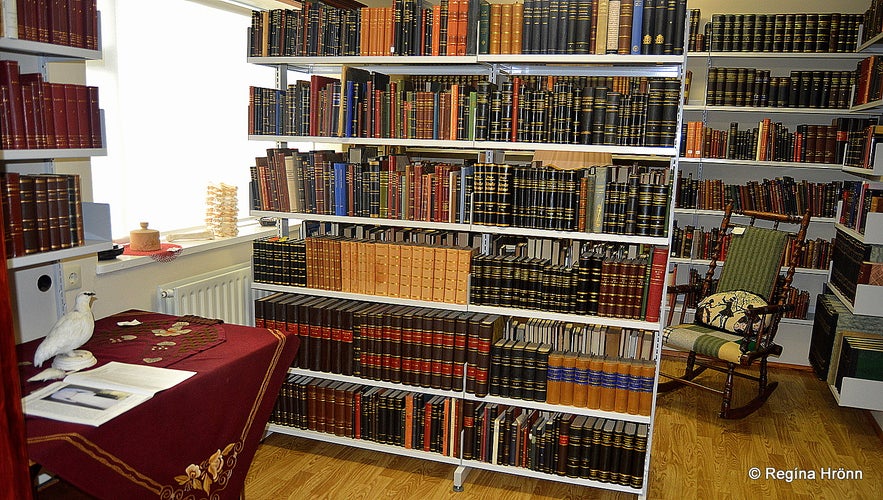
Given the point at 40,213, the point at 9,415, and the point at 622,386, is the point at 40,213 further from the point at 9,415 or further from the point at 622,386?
the point at 622,386

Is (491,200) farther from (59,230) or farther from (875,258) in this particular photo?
(875,258)

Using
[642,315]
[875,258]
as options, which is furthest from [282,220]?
[875,258]

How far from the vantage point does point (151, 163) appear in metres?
3.55

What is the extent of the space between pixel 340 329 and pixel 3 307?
255 cm

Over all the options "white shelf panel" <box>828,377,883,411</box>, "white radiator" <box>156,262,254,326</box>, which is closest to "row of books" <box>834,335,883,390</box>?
"white shelf panel" <box>828,377,883,411</box>

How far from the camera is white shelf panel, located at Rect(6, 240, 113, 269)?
2.14 m

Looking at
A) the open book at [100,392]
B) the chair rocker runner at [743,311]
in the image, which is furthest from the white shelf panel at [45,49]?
the chair rocker runner at [743,311]

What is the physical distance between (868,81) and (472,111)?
2.89 m

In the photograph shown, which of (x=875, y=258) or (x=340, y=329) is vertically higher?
(x=875, y=258)

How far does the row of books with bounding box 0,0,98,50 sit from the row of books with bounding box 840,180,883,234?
384cm

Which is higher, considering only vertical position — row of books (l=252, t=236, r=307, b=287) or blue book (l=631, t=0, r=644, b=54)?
blue book (l=631, t=0, r=644, b=54)

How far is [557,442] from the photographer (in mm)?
3059

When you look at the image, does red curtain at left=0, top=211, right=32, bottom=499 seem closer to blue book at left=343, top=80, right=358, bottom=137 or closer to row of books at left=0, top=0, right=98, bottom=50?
row of books at left=0, top=0, right=98, bottom=50

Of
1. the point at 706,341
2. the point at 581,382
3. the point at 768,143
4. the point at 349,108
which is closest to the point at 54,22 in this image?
the point at 349,108
